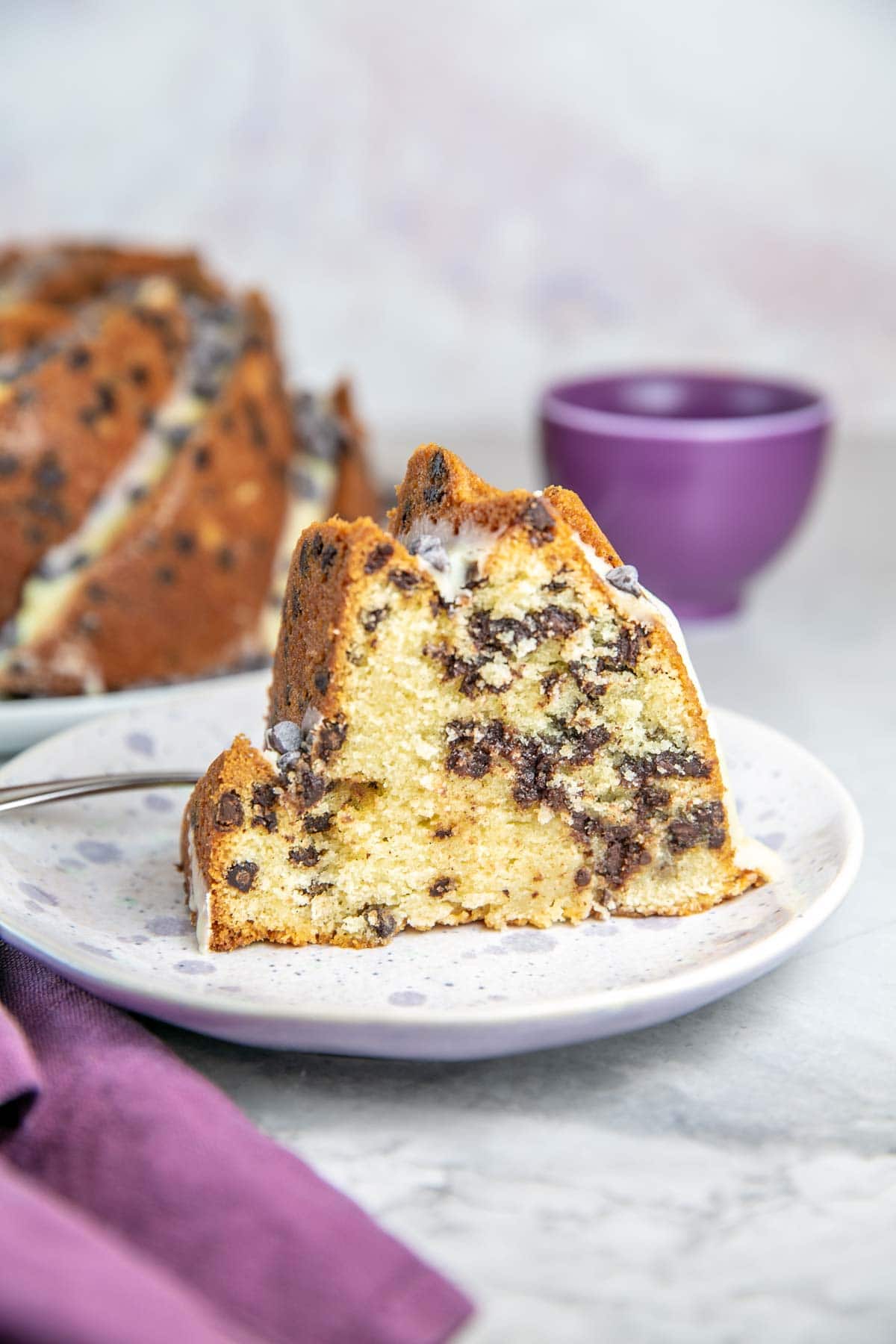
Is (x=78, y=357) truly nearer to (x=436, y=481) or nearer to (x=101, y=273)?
(x=101, y=273)

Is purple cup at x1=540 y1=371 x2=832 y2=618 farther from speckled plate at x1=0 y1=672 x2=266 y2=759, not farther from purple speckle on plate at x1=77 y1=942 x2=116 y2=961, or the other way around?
purple speckle on plate at x1=77 y1=942 x2=116 y2=961

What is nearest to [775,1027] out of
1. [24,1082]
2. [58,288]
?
[24,1082]

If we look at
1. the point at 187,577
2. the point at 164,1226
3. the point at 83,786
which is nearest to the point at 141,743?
the point at 83,786

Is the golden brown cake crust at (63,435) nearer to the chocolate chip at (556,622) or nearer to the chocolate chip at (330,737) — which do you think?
the chocolate chip at (330,737)

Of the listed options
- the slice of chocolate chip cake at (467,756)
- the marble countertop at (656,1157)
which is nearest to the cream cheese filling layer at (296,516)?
the slice of chocolate chip cake at (467,756)

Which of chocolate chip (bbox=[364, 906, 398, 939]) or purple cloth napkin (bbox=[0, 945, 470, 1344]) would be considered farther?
chocolate chip (bbox=[364, 906, 398, 939])

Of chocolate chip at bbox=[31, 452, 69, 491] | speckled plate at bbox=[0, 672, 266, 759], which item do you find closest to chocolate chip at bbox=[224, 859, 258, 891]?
speckled plate at bbox=[0, 672, 266, 759]

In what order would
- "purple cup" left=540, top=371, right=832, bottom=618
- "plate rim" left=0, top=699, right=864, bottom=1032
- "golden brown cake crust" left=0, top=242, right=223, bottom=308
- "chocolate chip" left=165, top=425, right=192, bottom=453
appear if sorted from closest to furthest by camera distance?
1. "plate rim" left=0, top=699, right=864, bottom=1032
2. "chocolate chip" left=165, top=425, right=192, bottom=453
3. "purple cup" left=540, top=371, right=832, bottom=618
4. "golden brown cake crust" left=0, top=242, right=223, bottom=308
